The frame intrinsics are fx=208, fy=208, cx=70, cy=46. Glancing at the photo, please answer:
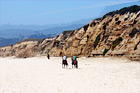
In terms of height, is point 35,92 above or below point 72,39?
below

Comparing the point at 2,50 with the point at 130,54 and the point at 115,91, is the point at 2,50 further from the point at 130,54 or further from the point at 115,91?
the point at 115,91

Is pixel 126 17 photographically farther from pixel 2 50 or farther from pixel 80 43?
pixel 2 50

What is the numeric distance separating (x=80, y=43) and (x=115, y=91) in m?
34.7

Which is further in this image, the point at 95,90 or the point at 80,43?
the point at 80,43

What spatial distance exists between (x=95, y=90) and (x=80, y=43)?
3436cm

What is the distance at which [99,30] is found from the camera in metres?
43.8

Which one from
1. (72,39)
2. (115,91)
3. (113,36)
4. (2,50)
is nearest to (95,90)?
(115,91)

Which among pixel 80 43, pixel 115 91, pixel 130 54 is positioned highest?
pixel 80 43

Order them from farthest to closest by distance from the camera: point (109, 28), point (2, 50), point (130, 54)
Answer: point (2, 50), point (109, 28), point (130, 54)

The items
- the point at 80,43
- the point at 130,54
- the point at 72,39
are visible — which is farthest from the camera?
the point at 72,39

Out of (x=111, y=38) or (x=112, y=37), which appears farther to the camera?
(x=111, y=38)

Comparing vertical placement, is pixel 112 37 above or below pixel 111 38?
above

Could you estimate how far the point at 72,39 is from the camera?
171 feet

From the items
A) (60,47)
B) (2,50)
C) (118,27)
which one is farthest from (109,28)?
(2,50)
